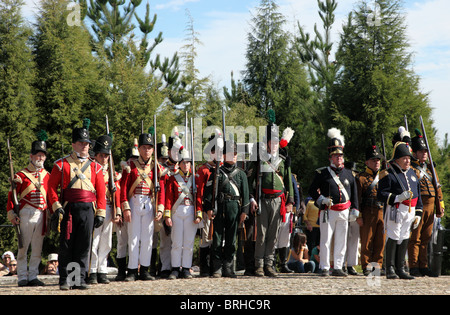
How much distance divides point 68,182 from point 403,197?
14.7 ft

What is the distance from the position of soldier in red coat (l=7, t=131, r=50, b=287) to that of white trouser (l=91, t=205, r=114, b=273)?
2.31ft

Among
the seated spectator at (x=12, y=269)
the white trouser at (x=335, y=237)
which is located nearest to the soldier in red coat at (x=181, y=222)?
the white trouser at (x=335, y=237)

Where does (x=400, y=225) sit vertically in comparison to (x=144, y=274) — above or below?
above

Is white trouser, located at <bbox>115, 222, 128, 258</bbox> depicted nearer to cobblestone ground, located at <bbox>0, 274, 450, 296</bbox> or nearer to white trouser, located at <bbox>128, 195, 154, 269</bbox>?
white trouser, located at <bbox>128, 195, 154, 269</bbox>

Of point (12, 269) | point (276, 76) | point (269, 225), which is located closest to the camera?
point (269, 225)

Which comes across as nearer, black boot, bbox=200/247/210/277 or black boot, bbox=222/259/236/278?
black boot, bbox=222/259/236/278

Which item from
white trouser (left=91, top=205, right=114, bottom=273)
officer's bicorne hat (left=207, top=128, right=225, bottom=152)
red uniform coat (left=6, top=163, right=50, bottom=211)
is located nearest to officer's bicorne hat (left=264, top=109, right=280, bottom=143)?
officer's bicorne hat (left=207, top=128, right=225, bottom=152)

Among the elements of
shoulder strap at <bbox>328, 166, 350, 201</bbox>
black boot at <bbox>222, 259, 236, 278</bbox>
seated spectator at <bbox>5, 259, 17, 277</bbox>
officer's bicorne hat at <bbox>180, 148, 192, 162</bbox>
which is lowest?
seated spectator at <bbox>5, 259, 17, 277</bbox>

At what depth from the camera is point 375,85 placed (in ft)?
46.4

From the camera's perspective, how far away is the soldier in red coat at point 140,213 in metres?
8.56

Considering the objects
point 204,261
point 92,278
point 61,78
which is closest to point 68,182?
point 92,278

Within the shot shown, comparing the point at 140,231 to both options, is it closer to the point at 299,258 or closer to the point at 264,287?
the point at 264,287

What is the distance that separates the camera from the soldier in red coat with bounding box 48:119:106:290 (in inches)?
292
